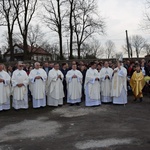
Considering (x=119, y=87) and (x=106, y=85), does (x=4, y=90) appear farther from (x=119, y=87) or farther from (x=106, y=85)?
(x=119, y=87)

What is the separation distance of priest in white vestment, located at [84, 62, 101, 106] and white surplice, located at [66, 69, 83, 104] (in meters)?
0.46

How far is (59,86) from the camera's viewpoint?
507 inches

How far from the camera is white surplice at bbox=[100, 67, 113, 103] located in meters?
13.0

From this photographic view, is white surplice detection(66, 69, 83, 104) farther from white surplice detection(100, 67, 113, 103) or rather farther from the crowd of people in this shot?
white surplice detection(100, 67, 113, 103)

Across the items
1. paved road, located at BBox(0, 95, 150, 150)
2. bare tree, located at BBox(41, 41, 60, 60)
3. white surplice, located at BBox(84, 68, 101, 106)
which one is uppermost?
bare tree, located at BBox(41, 41, 60, 60)

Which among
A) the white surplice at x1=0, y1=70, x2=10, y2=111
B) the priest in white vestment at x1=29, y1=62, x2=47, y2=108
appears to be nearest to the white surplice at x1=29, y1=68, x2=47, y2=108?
the priest in white vestment at x1=29, y1=62, x2=47, y2=108

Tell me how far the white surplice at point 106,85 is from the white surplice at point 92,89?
1.63ft

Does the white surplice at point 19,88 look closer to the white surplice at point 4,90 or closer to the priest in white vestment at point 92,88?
the white surplice at point 4,90

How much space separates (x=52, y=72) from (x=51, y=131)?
4.70 meters

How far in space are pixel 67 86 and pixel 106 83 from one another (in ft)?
5.91

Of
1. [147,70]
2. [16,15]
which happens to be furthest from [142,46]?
[147,70]

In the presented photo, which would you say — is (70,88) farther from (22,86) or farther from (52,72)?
(22,86)

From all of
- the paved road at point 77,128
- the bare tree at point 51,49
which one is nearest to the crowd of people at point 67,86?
the paved road at point 77,128

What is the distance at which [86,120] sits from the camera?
386 inches
